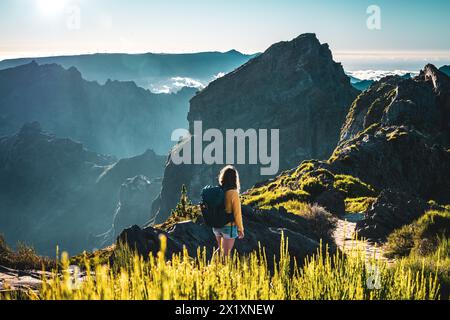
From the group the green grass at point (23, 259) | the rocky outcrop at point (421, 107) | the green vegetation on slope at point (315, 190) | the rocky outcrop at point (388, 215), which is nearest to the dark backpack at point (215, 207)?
the green grass at point (23, 259)

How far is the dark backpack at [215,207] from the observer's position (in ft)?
34.5

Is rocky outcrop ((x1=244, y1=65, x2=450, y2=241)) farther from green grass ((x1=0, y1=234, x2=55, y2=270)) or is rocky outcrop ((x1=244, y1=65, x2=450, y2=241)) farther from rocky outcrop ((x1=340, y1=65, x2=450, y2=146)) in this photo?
green grass ((x1=0, y1=234, x2=55, y2=270))

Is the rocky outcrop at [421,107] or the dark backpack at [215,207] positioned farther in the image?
the rocky outcrop at [421,107]

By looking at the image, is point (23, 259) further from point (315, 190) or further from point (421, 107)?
point (421, 107)

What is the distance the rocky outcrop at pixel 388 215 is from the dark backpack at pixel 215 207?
1034cm

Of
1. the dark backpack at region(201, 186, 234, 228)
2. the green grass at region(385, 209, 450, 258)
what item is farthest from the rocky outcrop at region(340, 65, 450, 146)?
the dark backpack at region(201, 186, 234, 228)

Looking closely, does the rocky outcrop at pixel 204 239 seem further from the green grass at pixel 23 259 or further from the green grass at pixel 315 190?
the green grass at pixel 315 190

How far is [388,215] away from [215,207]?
39.9ft

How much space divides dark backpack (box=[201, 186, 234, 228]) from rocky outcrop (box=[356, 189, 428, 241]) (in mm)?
10338

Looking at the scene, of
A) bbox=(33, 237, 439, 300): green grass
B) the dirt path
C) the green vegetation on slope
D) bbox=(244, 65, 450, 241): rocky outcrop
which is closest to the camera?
bbox=(33, 237, 439, 300): green grass

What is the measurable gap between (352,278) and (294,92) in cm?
19192

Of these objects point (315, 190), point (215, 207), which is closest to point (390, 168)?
point (315, 190)

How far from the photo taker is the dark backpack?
34.5ft

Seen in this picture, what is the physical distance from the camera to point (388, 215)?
796 inches
